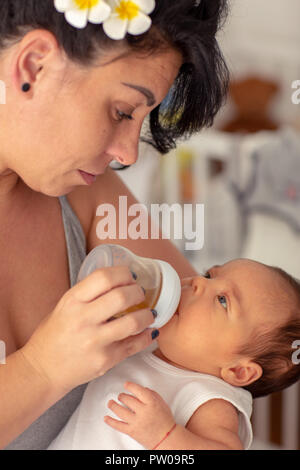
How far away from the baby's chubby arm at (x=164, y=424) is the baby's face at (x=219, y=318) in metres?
0.11

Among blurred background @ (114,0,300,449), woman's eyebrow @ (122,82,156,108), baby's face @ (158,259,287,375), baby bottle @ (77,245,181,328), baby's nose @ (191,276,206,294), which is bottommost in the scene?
blurred background @ (114,0,300,449)

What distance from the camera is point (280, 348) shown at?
1.14 meters

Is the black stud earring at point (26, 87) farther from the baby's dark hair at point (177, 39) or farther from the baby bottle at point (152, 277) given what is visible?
the baby bottle at point (152, 277)

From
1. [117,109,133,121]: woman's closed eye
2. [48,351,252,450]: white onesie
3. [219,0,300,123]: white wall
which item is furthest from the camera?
[219,0,300,123]: white wall

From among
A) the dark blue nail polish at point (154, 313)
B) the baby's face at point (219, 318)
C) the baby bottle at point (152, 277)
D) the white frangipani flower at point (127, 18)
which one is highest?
the white frangipani flower at point (127, 18)

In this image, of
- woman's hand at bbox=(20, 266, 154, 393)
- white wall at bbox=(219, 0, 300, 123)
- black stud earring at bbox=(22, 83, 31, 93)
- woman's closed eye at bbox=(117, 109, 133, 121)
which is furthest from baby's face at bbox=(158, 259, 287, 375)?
white wall at bbox=(219, 0, 300, 123)

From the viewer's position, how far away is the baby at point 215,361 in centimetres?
109

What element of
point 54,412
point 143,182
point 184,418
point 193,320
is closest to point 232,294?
point 193,320

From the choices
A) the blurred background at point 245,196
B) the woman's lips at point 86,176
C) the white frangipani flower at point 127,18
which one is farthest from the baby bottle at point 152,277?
the blurred background at point 245,196

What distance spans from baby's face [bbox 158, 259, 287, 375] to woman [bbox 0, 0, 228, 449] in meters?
0.14

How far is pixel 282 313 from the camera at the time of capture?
1.13 metres

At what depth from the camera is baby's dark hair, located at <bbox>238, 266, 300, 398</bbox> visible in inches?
44.8

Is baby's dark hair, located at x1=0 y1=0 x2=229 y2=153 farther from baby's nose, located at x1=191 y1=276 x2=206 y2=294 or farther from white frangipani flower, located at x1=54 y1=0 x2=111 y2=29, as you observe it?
baby's nose, located at x1=191 y1=276 x2=206 y2=294

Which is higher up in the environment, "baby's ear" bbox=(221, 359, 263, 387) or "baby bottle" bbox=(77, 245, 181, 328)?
"baby bottle" bbox=(77, 245, 181, 328)
